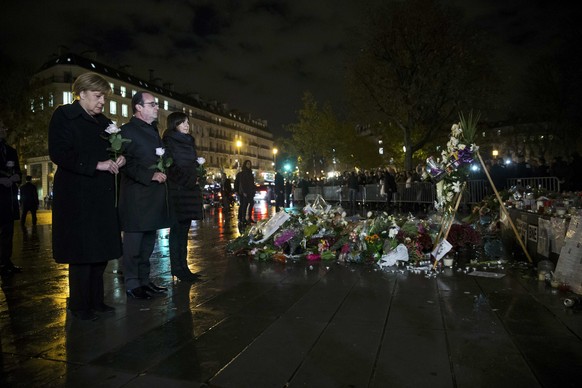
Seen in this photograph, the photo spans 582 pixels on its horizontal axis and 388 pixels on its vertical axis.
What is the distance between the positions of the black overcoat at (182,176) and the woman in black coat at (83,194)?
129 centimetres

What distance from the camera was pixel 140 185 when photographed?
4730 mm

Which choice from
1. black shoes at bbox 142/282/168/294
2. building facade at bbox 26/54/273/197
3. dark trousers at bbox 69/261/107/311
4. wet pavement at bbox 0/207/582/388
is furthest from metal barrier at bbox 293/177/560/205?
dark trousers at bbox 69/261/107/311

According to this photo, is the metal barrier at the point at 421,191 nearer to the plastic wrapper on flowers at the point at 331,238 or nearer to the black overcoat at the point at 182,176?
the plastic wrapper on flowers at the point at 331,238

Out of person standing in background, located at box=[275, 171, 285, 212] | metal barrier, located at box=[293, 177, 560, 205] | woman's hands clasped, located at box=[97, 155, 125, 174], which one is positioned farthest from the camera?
person standing in background, located at box=[275, 171, 285, 212]

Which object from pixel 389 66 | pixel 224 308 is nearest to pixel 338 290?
pixel 224 308

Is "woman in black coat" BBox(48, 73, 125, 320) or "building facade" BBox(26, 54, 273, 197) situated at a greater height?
"building facade" BBox(26, 54, 273, 197)

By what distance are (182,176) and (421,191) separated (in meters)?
16.3

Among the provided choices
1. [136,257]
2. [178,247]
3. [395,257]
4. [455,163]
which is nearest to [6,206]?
[178,247]

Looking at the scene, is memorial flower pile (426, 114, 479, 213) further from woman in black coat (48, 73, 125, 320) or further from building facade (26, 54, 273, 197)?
building facade (26, 54, 273, 197)

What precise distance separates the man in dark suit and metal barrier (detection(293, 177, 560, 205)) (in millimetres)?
8469

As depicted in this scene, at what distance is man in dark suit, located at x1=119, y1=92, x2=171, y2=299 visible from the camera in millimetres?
4653

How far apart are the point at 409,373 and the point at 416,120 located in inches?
998

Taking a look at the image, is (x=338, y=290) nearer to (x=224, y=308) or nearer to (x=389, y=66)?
(x=224, y=308)

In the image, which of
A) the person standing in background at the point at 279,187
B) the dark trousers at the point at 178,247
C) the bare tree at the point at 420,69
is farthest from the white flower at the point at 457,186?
the bare tree at the point at 420,69
